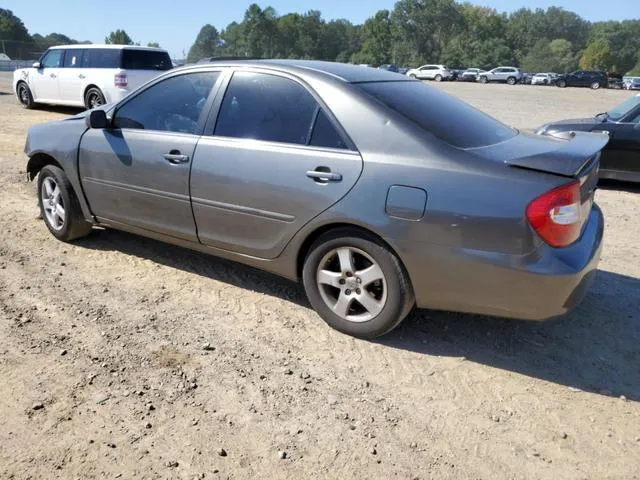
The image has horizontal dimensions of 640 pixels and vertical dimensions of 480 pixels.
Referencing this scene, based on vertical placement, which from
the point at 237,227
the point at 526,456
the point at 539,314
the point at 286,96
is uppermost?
the point at 286,96

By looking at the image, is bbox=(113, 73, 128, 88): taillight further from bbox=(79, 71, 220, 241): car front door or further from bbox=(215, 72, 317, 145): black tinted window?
bbox=(215, 72, 317, 145): black tinted window

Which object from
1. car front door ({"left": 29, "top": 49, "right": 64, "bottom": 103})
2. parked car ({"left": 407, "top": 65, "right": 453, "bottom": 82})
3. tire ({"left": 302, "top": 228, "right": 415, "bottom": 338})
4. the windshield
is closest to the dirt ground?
tire ({"left": 302, "top": 228, "right": 415, "bottom": 338})

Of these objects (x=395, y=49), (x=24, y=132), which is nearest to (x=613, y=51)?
(x=395, y=49)

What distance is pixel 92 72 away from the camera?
45.6ft

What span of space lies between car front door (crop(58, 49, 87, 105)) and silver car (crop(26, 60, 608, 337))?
35.5 ft

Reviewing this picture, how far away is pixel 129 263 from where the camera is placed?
4.75m

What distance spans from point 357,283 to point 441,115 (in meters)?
1.18

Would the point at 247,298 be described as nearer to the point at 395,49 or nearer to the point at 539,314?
the point at 539,314

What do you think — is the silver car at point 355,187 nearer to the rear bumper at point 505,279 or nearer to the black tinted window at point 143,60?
the rear bumper at point 505,279

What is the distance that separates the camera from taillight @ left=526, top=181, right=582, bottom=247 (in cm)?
294

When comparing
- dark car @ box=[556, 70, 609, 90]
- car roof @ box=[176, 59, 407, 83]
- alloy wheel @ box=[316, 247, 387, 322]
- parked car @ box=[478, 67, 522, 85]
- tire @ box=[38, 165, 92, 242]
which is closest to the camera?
alloy wheel @ box=[316, 247, 387, 322]

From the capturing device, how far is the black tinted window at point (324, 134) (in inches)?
136

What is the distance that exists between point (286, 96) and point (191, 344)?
168cm

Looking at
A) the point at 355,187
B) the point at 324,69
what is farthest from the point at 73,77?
the point at 355,187
